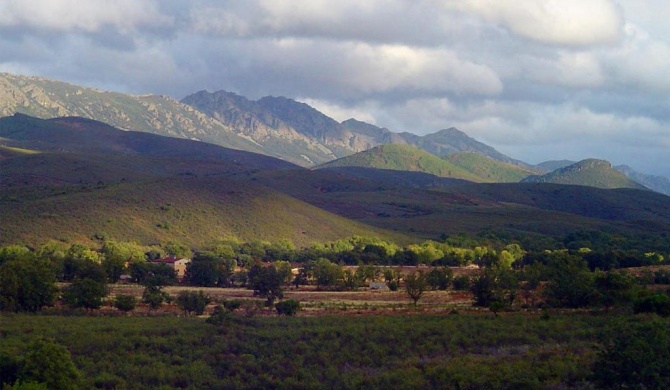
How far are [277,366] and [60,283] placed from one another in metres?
49.0

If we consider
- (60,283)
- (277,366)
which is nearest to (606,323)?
(277,366)

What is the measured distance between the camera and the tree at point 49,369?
1248 inches

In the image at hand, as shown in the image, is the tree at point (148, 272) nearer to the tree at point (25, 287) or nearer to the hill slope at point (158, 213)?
the hill slope at point (158, 213)

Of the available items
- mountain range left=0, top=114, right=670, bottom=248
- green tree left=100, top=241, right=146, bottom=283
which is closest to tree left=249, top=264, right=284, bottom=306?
green tree left=100, top=241, right=146, bottom=283

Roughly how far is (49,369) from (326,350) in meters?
14.7

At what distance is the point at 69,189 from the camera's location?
148 m

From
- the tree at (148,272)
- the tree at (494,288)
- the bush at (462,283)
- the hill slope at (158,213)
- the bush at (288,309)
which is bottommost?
the tree at (148,272)

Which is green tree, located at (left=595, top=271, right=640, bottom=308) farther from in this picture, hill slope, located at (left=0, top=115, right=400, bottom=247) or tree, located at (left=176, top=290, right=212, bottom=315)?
hill slope, located at (left=0, top=115, right=400, bottom=247)

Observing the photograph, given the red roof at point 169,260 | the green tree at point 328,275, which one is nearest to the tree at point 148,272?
the red roof at point 169,260

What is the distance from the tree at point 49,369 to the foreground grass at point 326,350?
1.49 meters

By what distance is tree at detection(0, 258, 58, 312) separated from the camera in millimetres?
58406

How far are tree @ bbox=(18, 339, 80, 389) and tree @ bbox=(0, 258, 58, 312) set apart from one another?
90.8ft

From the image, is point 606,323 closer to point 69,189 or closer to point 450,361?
point 450,361

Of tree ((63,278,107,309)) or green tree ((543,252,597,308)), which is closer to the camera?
green tree ((543,252,597,308))
